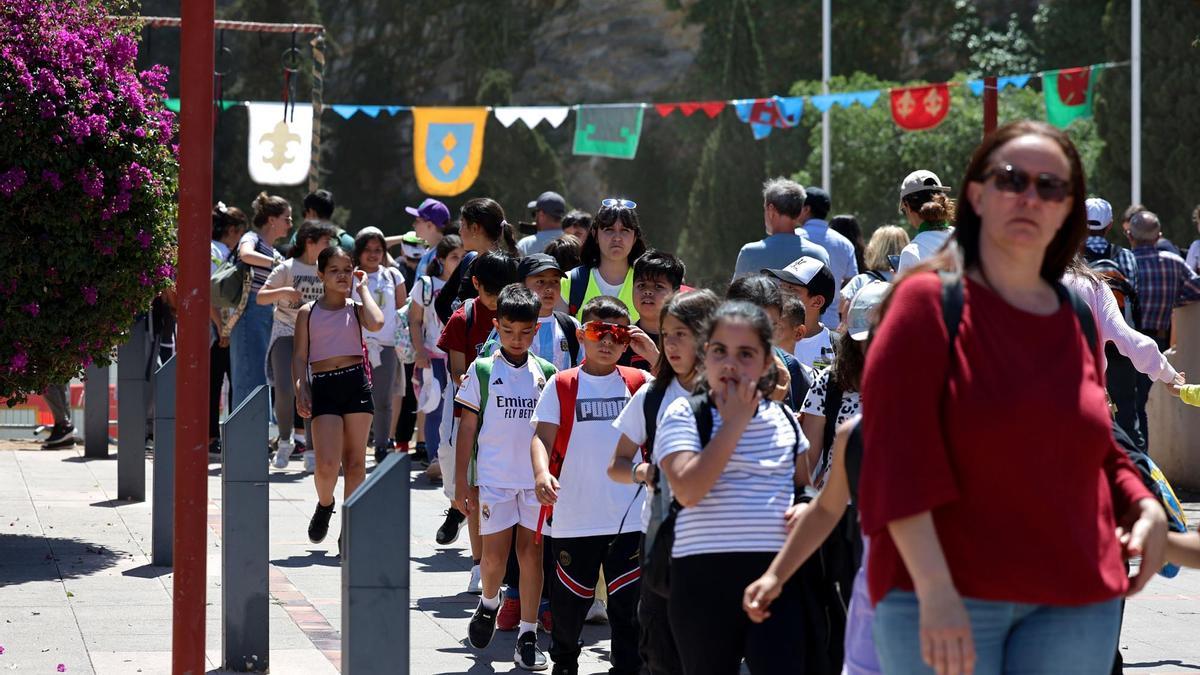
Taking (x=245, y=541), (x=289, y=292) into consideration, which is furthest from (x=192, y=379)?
(x=289, y=292)

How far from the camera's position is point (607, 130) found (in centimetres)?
2497

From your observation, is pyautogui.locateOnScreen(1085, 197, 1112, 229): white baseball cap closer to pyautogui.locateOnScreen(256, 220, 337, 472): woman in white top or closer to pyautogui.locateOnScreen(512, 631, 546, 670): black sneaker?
pyautogui.locateOnScreen(512, 631, 546, 670): black sneaker

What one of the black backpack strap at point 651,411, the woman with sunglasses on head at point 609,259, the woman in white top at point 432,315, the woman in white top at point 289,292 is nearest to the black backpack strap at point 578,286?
the woman with sunglasses on head at point 609,259

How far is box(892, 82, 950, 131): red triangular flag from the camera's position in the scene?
981 inches

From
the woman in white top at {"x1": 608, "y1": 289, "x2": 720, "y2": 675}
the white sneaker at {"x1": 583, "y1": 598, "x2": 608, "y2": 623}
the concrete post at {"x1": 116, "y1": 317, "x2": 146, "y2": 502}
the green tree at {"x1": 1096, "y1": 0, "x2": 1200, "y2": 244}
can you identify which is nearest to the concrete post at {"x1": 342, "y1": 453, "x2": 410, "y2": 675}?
the woman in white top at {"x1": 608, "y1": 289, "x2": 720, "y2": 675}

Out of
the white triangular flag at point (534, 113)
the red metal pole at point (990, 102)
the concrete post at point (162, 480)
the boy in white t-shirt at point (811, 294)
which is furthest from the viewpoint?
the white triangular flag at point (534, 113)

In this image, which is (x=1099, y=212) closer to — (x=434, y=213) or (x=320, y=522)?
(x=320, y=522)

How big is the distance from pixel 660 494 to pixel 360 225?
4467 centimetres

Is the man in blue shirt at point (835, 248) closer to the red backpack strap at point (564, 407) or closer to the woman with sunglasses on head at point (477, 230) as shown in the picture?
the woman with sunglasses on head at point (477, 230)

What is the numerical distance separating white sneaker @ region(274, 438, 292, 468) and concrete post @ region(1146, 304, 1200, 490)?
21.1 feet

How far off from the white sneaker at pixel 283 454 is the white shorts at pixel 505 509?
20.2ft

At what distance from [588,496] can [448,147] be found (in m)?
16.2

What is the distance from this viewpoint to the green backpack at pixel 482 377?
22.9ft

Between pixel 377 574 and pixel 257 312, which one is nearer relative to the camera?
pixel 377 574
